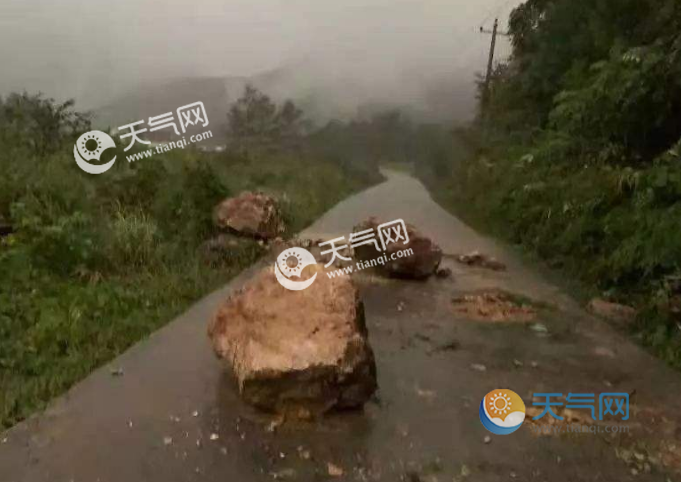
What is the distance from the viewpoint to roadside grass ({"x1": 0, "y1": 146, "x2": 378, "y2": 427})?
193 inches

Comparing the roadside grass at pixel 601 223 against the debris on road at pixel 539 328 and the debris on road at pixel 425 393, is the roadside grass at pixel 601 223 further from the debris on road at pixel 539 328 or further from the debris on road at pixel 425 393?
the debris on road at pixel 425 393

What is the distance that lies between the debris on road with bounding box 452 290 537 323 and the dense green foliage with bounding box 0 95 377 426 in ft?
8.63

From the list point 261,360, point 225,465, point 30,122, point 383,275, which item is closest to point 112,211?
point 383,275

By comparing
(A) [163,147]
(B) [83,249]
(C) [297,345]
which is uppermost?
(A) [163,147]

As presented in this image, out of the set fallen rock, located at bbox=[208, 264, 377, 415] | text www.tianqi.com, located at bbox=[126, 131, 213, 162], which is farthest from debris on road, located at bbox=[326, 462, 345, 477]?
text www.tianqi.com, located at bbox=[126, 131, 213, 162]

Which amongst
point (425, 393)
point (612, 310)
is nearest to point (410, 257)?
point (612, 310)

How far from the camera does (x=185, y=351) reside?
5.39 meters

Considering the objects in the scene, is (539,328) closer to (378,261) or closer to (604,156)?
(378,261)

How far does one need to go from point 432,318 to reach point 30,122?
857cm

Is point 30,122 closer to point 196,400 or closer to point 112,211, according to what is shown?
point 112,211

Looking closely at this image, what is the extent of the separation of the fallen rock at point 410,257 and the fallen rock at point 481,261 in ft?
3.42

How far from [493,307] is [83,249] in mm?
4155

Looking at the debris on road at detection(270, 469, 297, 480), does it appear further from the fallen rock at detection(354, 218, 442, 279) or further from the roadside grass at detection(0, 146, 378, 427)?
the fallen rock at detection(354, 218, 442, 279)

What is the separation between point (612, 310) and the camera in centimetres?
679
